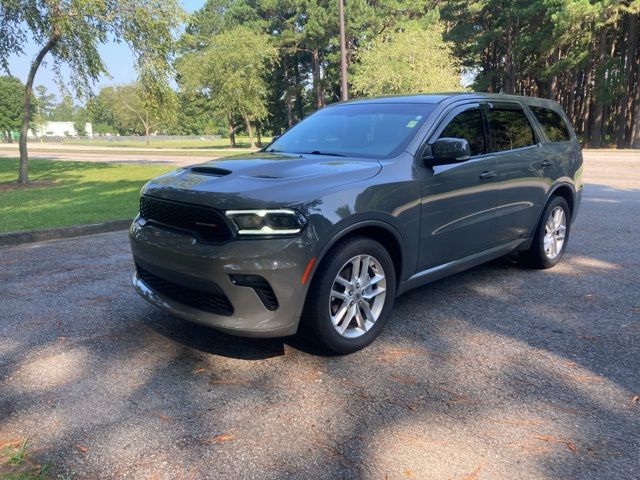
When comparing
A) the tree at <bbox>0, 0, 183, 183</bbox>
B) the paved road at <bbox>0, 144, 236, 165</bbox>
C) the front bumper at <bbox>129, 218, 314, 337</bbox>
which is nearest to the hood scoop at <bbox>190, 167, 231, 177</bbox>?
the front bumper at <bbox>129, 218, 314, 337</bbox>

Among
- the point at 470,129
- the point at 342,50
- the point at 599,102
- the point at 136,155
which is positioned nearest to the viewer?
the point at 470,129

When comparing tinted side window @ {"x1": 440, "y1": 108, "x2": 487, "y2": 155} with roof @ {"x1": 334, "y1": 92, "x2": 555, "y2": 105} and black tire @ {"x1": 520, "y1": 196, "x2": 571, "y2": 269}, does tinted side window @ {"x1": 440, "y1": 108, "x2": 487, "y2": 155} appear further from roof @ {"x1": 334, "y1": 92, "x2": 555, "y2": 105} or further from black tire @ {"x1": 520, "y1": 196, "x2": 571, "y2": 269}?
black tire @ {"x1": 520, "y1": 196, "x2": 571, "y2": 269}

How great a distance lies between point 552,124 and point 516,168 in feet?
3.96

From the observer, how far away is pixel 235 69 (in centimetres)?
4144

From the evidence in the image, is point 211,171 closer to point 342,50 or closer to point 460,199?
point 460,199

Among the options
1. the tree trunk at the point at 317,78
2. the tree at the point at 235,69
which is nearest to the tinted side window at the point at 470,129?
the tree at the point at 235,69

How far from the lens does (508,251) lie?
193 inches

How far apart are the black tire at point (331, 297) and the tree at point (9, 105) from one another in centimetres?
10614

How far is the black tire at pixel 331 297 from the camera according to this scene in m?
3.18

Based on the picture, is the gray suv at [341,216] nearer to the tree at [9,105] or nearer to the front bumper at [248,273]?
the front bumper at [248,273]

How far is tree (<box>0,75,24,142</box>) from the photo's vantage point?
9362 centimetres

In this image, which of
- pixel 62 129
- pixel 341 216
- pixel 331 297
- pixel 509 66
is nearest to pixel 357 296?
pixel 331 297

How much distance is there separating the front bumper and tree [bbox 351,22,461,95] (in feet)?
95.8

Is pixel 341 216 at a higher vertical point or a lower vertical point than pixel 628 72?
lower
